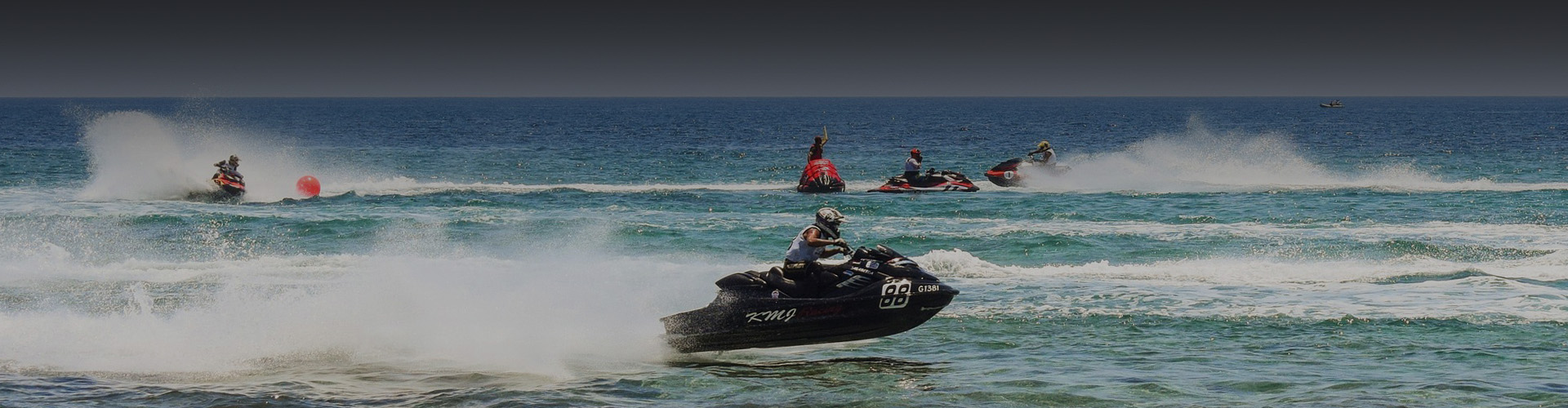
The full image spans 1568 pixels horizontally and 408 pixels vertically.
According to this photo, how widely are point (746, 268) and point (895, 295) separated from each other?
8.00 meters

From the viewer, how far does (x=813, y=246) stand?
45.8 ft

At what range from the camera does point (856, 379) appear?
45.0 ft

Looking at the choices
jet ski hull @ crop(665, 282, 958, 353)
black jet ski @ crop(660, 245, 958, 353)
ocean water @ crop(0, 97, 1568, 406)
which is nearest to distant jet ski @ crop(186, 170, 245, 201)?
ocean water @ crop(0, 97, 1568, 406)

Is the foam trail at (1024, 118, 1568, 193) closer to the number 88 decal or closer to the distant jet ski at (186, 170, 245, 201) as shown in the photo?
the distant jet ski at (186, 170, 245, 201)

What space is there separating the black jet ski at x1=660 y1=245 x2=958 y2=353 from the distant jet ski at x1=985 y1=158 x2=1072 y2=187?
78.6 feet

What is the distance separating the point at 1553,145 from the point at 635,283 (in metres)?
67.5

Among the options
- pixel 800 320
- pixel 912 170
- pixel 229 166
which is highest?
pixel 229 166

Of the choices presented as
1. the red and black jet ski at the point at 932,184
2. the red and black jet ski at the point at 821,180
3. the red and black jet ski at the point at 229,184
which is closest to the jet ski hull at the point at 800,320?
the red and black jet ski at the point at 932,184

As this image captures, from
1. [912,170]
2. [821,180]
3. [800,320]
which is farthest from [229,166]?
[800,320]

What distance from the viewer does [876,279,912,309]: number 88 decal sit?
13953 mm

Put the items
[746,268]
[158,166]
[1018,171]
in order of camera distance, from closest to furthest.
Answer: [746,268], [158,166], [1018,171]

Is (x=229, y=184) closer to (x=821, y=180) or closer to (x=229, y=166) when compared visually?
(x=229, y=166)

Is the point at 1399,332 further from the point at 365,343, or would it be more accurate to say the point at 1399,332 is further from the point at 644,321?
the point at 365,343

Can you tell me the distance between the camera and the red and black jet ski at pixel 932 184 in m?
36.0
